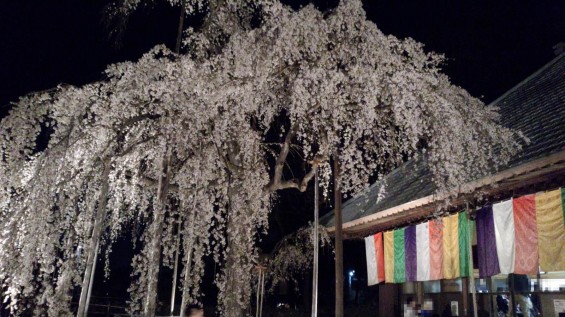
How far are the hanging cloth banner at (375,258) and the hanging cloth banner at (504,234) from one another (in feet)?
12.4

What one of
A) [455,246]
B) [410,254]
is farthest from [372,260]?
[455,246]

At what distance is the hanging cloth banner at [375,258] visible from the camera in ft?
35.1

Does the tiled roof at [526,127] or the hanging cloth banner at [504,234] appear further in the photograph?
the hanging cloth banner at [504,234]

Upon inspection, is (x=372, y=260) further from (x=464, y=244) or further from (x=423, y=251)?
(x=464, y=244)

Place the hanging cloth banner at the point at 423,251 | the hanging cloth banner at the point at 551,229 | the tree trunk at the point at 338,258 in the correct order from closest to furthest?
the hanging cloth banner at the point at 551,229 → the tree trunk at the point at 338,258 → the hanging cloth banner at the point at 423,251

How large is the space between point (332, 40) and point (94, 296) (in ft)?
58.8

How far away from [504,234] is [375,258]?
4.18 m

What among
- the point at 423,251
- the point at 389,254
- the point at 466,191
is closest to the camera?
the point at 466,191

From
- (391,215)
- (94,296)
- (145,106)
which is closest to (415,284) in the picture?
(391,215)

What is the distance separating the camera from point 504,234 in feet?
23.0

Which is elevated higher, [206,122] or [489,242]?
[206,122]

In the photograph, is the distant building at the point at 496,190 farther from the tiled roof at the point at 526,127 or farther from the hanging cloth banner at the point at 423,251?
the hanging cloth banner at the point at 423,251

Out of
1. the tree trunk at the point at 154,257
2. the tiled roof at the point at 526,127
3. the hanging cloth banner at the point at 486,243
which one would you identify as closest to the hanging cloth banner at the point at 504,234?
the hanging cloth banner at the point at 486,243

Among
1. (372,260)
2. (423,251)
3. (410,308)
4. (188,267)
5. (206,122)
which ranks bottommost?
(410,308)
